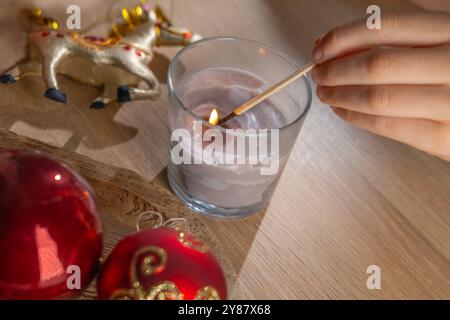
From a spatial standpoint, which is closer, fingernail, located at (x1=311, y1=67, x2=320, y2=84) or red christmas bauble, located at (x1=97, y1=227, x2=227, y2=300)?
red christmas bauble, located at (x1=97, y1=227, x2=227, y2=300)

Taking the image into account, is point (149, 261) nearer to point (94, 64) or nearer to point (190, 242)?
point (190, 242)

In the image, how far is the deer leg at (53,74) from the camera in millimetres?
513

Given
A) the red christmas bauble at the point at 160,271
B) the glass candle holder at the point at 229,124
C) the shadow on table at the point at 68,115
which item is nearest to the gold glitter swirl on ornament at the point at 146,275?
the red christmas bauble at the point at 160,271

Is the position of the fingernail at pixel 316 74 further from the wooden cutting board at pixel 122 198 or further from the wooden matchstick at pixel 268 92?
the wooden cutting board at pixel 122 198

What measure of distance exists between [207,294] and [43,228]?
0.10 meters

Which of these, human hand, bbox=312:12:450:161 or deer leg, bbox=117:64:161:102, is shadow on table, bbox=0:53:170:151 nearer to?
deer leg, bbox=117:64:161:102

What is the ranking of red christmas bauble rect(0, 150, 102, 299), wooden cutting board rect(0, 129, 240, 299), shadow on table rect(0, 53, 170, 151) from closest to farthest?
red christmas bauble rect(0, 150, 102, 299), wooden cutting board rect(0, 129, 240, 299), shadow on table rect(0, 53, 170, 151)

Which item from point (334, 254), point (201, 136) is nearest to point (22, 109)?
point (201, 136)

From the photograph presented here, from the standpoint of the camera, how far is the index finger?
1.29 ft

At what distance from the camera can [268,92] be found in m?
0.40

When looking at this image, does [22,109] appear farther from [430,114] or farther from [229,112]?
[430,114]

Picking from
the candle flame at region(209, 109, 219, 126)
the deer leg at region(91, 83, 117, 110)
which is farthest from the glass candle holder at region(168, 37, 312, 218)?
the deer leg at region(91, 83, 117, 110)

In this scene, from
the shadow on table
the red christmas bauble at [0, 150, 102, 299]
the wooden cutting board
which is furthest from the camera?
the shadow on table
